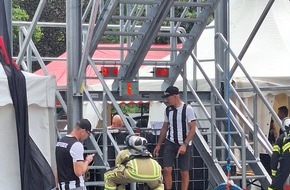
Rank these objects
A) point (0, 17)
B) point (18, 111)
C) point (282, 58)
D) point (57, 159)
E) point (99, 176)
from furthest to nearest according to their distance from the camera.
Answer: point (282, 58)
point (99, 176)
point (57, 159)
point (0, 17)
point (18, 111)

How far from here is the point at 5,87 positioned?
9.16 m

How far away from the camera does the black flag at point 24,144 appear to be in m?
9.09

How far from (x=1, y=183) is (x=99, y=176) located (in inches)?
194

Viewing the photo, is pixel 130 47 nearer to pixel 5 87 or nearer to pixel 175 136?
pixel 175 136

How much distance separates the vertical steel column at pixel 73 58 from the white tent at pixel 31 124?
300cm

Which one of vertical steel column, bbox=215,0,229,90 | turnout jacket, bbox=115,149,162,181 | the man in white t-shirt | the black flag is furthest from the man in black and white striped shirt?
the black flag

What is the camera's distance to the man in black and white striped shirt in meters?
13.4

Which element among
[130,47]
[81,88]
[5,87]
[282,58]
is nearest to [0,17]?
[5,87]

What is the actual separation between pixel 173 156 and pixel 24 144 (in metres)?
4.70

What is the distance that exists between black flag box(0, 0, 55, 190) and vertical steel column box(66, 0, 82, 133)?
11.7ft

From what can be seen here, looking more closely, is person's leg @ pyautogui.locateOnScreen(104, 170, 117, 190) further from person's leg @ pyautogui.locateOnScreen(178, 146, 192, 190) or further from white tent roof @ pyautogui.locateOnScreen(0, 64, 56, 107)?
person's leg @ pyautogui.locateOnScreen(178, 146, 192, 190)

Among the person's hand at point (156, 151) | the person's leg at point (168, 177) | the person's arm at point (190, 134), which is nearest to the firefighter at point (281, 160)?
the person's arm at point (190, 134)

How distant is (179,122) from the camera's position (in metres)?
13.5

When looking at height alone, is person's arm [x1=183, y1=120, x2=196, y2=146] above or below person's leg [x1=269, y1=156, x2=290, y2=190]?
above
